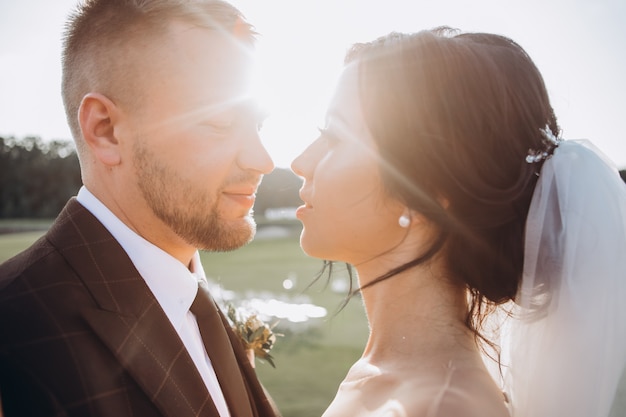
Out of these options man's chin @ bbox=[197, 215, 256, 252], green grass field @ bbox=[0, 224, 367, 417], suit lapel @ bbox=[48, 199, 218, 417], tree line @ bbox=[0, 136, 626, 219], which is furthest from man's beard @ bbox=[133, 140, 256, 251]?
tree line @ bbox=[0, 136, 626, 219]

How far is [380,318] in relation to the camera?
2.49 meters

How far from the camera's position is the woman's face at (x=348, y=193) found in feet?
7.73

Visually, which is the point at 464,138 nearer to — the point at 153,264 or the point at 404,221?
the point at 404,221

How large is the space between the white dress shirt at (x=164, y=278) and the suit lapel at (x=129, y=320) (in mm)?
141

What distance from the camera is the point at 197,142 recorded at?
8.78 feet

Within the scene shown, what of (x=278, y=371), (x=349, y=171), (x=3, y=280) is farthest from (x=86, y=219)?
(x=278, y=371)

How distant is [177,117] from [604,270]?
2.10 m

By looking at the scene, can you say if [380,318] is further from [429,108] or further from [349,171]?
[429,108]

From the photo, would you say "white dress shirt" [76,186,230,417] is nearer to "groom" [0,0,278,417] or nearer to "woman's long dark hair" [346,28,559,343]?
"groom" [0,0,278,417]

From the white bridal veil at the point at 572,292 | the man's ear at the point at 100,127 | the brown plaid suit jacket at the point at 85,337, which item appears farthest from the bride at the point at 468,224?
the man's ear at the point at 100,127

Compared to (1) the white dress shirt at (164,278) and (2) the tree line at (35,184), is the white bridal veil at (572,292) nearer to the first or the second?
(1) the white dress shirt at (164,278)

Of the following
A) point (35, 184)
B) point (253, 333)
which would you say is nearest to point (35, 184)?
point (35, 184)

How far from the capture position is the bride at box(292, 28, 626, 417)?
7.07 ft

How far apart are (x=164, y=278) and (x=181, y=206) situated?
1.32 feet
